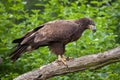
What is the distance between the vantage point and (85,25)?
7.16 meters

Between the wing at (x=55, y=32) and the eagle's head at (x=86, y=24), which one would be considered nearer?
the wing at (x=55, y=32)

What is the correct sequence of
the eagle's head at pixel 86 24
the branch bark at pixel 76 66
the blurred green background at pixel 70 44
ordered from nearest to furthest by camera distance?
the branch bark at pixel 76 66 → the eagle's head at pixel 86 24 → the blurred green background at pixel 70 44

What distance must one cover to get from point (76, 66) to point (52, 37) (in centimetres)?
57

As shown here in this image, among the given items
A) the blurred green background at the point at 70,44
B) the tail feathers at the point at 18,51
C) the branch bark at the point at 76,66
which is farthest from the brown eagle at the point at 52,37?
the blurred green background at the point at 70,44

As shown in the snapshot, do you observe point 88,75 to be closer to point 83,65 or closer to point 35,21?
point 83,65

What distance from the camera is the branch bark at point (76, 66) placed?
6.58 meters

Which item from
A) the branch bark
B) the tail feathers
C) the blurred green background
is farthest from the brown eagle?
the blurred green background

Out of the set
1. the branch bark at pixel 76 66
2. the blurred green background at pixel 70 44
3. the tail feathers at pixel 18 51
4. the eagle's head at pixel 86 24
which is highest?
the eagle's head at pixel 86 24

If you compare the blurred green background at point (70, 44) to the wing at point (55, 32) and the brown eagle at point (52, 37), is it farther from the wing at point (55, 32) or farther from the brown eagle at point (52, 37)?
Answer: the wing at point (55, 32)

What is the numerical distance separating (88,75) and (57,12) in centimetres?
261

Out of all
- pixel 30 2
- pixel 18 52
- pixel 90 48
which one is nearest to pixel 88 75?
pixel 90 48

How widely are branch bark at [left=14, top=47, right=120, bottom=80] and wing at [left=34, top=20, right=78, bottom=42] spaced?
41 cm

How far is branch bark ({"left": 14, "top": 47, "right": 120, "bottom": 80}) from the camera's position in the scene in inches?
259

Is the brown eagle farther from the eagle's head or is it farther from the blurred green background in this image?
the blurred green background
